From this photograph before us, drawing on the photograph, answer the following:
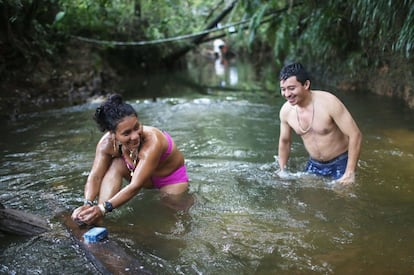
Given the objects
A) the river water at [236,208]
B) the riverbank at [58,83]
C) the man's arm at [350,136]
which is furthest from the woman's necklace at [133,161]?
the riverbank at [58,83]

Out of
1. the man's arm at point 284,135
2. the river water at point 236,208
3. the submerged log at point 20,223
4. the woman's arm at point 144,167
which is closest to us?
the river water at point 236,208

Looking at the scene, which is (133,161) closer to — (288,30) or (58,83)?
(288,30)

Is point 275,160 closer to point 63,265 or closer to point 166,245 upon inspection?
point 166,245

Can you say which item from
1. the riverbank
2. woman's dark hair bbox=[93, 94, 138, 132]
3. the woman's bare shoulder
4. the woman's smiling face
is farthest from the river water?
the riverbank

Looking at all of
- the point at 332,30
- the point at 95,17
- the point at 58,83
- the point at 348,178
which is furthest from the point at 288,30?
the point at 348,178

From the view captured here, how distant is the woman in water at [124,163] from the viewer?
3.13m

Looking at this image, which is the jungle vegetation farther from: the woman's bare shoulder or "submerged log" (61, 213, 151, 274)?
"submerged log" (61, 213, 151, 274)

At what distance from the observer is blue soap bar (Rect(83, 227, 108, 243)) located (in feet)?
9.30

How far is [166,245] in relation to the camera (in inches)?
121

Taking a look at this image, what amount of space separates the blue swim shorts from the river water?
0.41 ft

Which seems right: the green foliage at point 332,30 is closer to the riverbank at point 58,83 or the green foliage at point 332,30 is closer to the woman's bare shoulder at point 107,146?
the riverbank at point 58,83

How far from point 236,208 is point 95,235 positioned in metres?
1.37

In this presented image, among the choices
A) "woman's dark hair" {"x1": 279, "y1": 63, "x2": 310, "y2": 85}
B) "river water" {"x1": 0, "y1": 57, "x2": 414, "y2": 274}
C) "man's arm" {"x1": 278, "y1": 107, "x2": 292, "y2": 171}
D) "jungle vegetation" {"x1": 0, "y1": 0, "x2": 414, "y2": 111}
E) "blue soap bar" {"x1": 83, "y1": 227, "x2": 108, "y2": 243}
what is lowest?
"river water" {"x1": 0, "y1": 57, "x2": 414, "y2": 274}

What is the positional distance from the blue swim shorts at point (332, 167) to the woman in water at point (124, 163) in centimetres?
139
